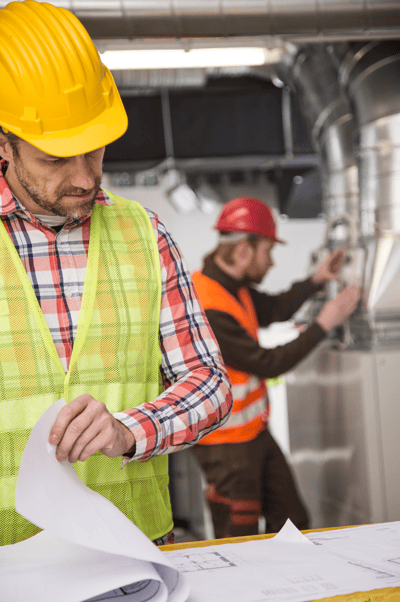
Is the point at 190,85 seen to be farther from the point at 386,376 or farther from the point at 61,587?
the point at 61,587

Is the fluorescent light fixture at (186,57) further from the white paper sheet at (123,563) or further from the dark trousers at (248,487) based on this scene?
the white paper sheet at (123,563)

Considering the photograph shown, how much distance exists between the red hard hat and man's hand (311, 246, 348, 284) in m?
0.28

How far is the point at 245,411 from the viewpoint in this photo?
99.0 inches

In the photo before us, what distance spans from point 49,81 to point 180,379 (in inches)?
22.9

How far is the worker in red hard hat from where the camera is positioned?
8.10ft

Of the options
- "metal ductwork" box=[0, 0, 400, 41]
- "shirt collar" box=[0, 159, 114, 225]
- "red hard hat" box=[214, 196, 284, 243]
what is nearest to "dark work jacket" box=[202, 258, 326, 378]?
"red hard hat" box=[214, 196, 284, 243]

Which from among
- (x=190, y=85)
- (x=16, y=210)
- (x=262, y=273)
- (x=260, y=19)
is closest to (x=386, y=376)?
(x=262, y=273)

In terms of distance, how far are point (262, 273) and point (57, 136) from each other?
183 cm

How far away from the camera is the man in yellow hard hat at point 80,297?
1.00 meters

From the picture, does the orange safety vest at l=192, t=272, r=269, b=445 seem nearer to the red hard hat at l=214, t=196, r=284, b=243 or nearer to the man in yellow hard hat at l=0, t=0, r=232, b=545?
the red hard hat at l=214, t=196, r=284, b=243

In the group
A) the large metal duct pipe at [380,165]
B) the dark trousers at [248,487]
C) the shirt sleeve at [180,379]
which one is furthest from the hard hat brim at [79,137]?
the large metal duct pipe at [380,165]

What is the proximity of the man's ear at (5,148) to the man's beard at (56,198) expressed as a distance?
3 cm

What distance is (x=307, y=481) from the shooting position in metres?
3.14

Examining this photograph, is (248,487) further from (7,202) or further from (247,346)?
(7,202)
